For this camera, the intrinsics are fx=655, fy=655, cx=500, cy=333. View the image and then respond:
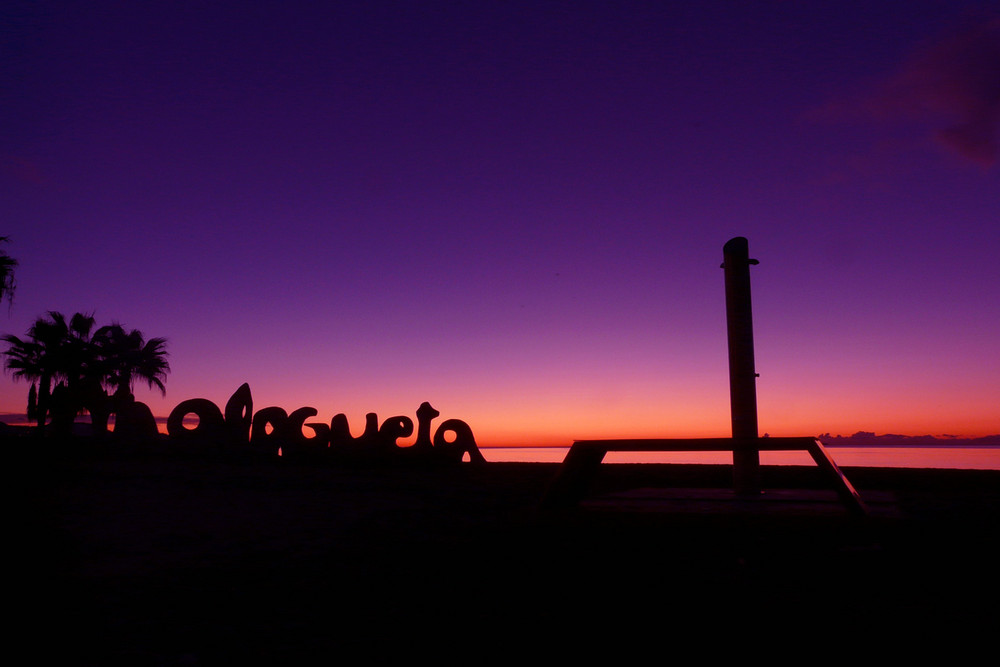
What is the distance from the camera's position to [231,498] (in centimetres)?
1320

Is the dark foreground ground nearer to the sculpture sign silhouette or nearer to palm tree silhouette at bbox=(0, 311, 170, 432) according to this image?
the sculpture sign silhouette

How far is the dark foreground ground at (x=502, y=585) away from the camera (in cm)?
396

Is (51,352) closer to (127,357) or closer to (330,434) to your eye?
(127,357)

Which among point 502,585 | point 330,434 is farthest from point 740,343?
point 330,434

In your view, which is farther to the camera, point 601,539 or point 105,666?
point 601,539

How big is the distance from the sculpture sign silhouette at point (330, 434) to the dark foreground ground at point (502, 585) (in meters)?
10.8

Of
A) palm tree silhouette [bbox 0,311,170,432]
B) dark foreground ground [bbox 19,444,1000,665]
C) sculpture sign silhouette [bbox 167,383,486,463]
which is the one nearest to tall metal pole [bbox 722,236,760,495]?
dark foreground ground [bbox 19,444,1000,665]

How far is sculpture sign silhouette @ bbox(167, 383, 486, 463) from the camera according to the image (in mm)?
21297

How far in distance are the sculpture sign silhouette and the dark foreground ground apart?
424 inches

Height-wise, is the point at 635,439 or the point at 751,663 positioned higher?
the point at 635,439

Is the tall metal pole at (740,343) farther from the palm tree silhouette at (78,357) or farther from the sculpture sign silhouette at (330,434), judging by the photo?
the palm tree silhouette at (78,357)

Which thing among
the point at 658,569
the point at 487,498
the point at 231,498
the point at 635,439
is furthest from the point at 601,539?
the point at 231,498

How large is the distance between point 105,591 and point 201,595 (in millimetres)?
889

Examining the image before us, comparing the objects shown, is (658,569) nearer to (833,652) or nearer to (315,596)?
(833,652)
